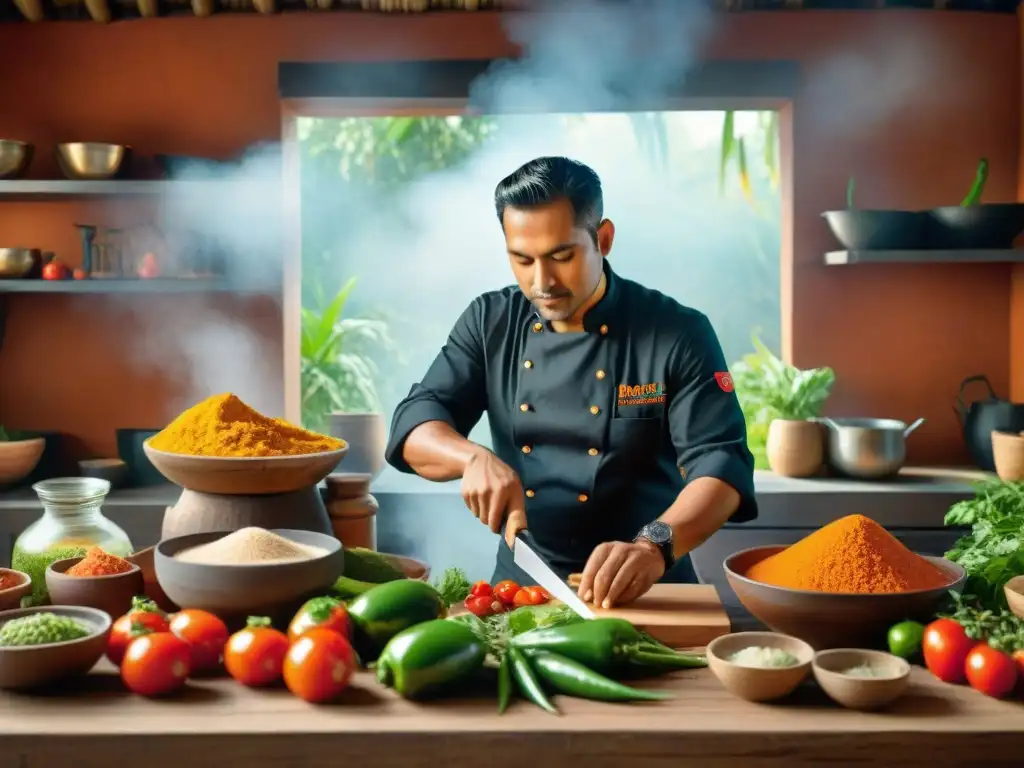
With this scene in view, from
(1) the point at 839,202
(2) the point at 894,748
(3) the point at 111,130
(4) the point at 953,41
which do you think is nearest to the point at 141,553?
(2) the point at 894,748

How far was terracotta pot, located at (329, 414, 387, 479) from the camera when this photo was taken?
14.6ft

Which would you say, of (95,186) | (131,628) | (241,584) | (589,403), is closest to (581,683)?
(241,584)

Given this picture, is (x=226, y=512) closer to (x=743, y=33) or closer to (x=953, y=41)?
(x=743, y=33)

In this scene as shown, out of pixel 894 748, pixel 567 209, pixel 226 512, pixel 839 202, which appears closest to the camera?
pixel 894 748

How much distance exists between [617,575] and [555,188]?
90 cm

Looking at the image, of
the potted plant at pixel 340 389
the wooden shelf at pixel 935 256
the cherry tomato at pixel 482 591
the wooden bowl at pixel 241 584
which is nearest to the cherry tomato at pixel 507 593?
the cherry tomato at pixel 482 591

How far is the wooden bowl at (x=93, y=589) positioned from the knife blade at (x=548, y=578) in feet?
2.30

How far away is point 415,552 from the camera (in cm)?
427

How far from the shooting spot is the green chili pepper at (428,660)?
1.49 meters

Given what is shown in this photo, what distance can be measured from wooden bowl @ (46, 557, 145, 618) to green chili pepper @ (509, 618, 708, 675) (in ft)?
2.32

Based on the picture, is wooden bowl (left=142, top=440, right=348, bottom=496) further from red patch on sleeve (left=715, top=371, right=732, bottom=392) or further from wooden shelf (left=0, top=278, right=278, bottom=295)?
wooden shelf (left=0, top=278, right=278, bottom=295)

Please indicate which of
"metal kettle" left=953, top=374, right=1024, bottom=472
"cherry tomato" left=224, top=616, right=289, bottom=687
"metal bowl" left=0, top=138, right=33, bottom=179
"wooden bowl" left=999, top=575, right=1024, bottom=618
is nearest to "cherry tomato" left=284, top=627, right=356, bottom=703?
"cherry tomato" left=224, top=616, right=289, bottom=687

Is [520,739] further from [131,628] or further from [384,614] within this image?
[131,628]

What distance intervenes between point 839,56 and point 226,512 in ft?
11.7
